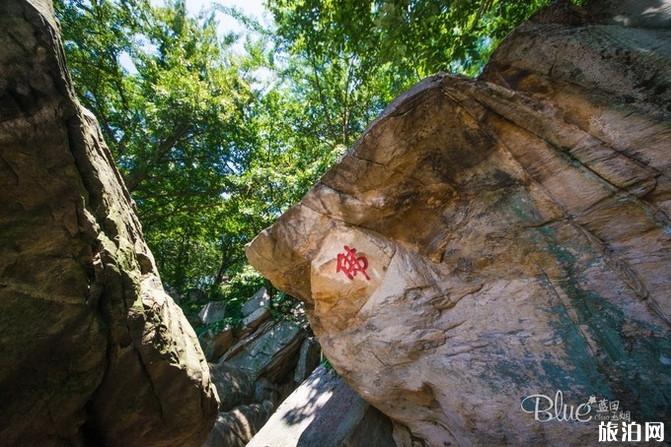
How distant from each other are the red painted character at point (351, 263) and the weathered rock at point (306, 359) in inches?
326

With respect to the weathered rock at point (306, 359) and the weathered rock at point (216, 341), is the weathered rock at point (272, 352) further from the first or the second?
the weathered rock at point (216, 341)

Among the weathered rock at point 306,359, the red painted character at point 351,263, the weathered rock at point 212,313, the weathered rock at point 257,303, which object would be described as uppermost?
the weathered rock at point 212,313

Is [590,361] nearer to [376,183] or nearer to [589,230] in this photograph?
[589,230]

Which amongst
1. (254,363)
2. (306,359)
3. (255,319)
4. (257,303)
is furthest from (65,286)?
(257,303)

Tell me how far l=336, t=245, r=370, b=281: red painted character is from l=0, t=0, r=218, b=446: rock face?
2644 mm

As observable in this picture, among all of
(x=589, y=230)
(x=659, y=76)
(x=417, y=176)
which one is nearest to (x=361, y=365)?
(x=417, y=176)

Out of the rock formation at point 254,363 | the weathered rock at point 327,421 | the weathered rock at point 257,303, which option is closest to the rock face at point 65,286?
the weathered rock at point 327,421

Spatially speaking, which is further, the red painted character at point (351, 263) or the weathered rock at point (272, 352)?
the weathered rock at point (272, 352)

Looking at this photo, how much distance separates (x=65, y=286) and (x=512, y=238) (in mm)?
4983

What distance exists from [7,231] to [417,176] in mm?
4382

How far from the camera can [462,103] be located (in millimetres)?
3352

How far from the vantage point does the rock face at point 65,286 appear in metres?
2.68

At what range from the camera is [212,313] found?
45.7 ft

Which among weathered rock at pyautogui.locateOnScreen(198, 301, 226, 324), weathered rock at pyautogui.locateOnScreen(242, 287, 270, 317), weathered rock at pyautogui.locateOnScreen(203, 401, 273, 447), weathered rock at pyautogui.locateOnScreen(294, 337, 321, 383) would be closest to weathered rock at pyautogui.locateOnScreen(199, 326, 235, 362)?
weathered rock at pyautogui.locateOnScreen(198, 301, 226, 324)
